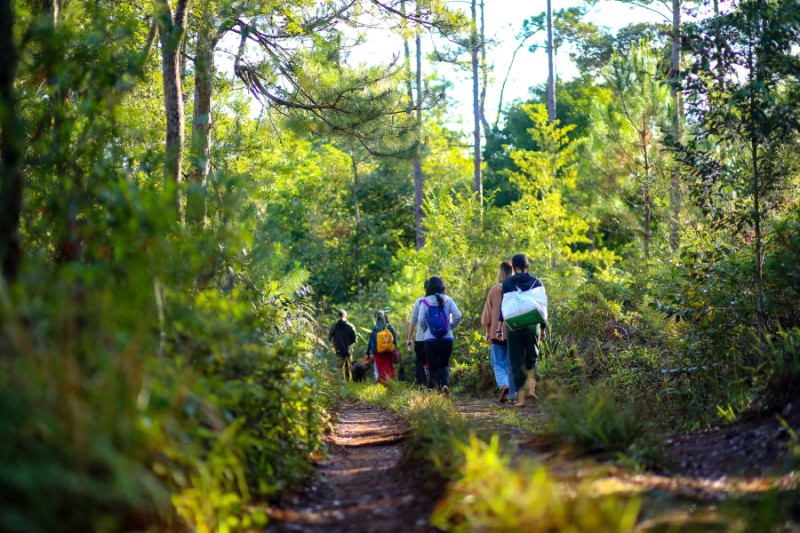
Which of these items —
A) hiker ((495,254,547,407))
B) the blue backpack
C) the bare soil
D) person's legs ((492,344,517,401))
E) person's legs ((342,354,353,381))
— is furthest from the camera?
person's legs ((342,354,353,381))

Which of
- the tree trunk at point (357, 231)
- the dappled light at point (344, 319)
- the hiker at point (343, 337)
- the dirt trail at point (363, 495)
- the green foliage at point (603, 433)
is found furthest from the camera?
the tree trunk at point (357, 231)

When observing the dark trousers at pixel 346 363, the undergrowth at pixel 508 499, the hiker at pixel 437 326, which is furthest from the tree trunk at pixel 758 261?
the dark trousers at pixel 346 363

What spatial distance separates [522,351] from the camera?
1044cm

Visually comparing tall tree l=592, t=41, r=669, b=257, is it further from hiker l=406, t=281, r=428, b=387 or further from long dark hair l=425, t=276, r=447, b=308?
long dark hair l=425, t=276, r=447, b=308

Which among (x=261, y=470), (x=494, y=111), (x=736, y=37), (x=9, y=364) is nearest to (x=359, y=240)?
(x=494, y=111)

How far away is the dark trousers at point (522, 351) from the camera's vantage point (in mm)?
10328

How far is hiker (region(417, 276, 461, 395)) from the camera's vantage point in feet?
39.1

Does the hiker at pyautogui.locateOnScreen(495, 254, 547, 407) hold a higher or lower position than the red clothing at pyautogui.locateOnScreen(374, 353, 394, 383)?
higher

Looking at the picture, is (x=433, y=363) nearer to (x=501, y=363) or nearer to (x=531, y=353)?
(x=501, y=363)

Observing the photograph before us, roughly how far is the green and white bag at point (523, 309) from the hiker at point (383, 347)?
230 inches

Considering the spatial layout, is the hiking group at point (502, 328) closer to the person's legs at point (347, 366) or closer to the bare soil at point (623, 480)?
the person's legs at point (347, 366)

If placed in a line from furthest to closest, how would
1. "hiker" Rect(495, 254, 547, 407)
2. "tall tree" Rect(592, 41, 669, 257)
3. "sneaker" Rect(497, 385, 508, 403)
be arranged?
"tall tree" Rect(592, 41, 669, 257) < "sneaker" Rect(497, 385, 508, 403) < "hiker" Rect(495, 254, 547, 407)

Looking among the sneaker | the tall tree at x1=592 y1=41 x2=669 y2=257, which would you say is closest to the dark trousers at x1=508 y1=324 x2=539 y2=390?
the sneaker

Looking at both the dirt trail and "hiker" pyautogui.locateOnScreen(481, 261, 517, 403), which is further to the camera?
"hiker" pyautogui.locateOnScreen(481, 261, 517, 403)
